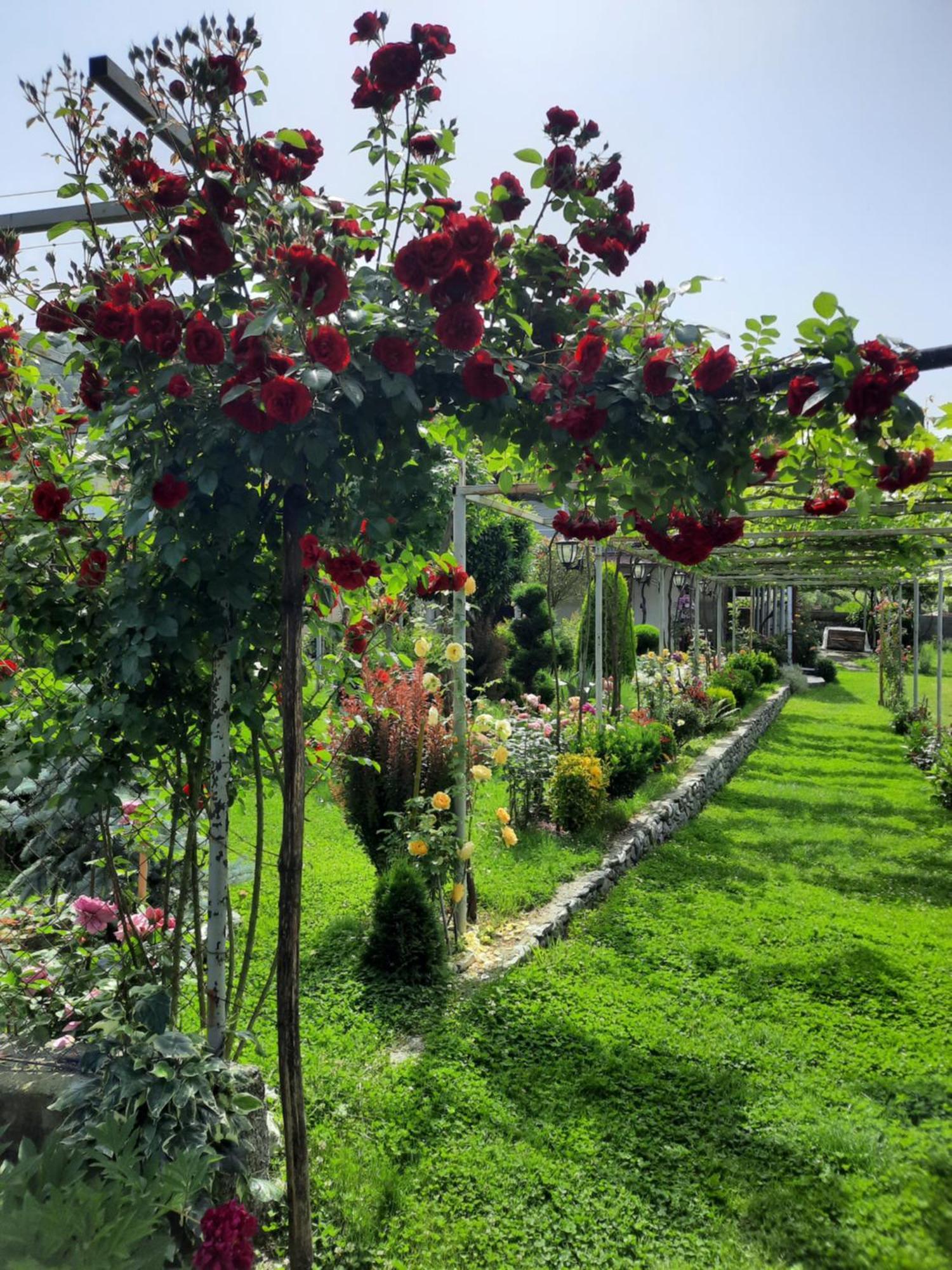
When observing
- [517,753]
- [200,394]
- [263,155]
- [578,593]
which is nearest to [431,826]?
[517,753]

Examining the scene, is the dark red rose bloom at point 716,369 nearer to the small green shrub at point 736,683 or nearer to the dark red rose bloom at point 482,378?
the dark red rose bloom at point 482,378

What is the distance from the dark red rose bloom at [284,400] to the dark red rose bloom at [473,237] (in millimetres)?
440

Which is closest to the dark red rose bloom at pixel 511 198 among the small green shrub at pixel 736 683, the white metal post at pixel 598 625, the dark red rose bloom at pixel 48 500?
the dark red rose bloom at pixel 48 500

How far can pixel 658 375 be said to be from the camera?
203 cm

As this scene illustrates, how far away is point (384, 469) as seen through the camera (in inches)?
80.8

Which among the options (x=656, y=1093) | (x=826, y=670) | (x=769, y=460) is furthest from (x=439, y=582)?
(x=826, y=670)

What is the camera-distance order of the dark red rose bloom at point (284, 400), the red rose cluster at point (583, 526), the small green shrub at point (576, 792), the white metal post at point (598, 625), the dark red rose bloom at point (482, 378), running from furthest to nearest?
1. the white metal post at point (598, 625)
2. the small green shrub at point (576, 792)
3. the red rose cluster at point (583, 526)
4. the dark red rose bloom at point (482, 378)
5. the dark red rose bloom at point (284, 400)

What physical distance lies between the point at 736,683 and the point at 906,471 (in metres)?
11.9

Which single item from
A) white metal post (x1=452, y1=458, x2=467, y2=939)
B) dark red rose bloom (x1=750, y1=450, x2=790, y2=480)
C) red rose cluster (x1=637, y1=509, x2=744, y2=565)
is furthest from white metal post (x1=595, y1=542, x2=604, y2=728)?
dark red rose bloom (x1=750, y1=450, x2=790, y2=480)

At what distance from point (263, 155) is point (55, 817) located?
117 inches

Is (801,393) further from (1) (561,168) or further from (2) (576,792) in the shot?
(2) (576,792)

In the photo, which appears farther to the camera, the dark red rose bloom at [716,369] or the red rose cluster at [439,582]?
the red rose cluster at [439,582]

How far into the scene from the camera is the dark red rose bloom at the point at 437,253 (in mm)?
1755

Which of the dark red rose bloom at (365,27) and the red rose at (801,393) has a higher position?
the dark red rose bloom at (365,27)
